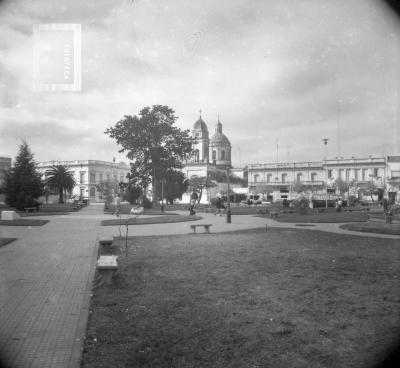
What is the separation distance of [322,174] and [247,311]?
318 ft

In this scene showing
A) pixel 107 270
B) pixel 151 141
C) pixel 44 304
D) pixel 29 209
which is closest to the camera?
pixel 44 304

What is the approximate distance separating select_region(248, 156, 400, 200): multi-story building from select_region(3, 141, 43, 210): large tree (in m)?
50.7

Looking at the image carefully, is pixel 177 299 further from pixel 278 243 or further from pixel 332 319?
pixel 278 243

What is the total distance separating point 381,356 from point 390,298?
2240mm

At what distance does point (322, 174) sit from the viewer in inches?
3829

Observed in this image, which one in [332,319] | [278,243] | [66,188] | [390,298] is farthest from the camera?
[66,188]

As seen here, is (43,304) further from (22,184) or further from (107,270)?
(22,184)

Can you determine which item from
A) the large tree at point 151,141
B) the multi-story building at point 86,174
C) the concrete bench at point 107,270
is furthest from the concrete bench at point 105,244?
the multi-story building at point 86,174

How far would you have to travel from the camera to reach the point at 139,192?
1975 inches

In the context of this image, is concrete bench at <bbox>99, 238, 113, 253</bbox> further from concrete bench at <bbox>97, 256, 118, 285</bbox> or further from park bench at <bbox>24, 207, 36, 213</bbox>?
park bench at <bbox>24, 207, 36, 213</bbox>

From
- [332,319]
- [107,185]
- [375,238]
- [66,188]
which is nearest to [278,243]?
[375,238]

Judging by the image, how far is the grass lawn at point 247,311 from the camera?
4168 mm

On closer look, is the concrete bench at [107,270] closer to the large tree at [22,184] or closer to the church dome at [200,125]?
the large tree at [22,184]

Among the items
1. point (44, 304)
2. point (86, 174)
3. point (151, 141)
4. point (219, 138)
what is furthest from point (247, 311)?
point (219, 138)
